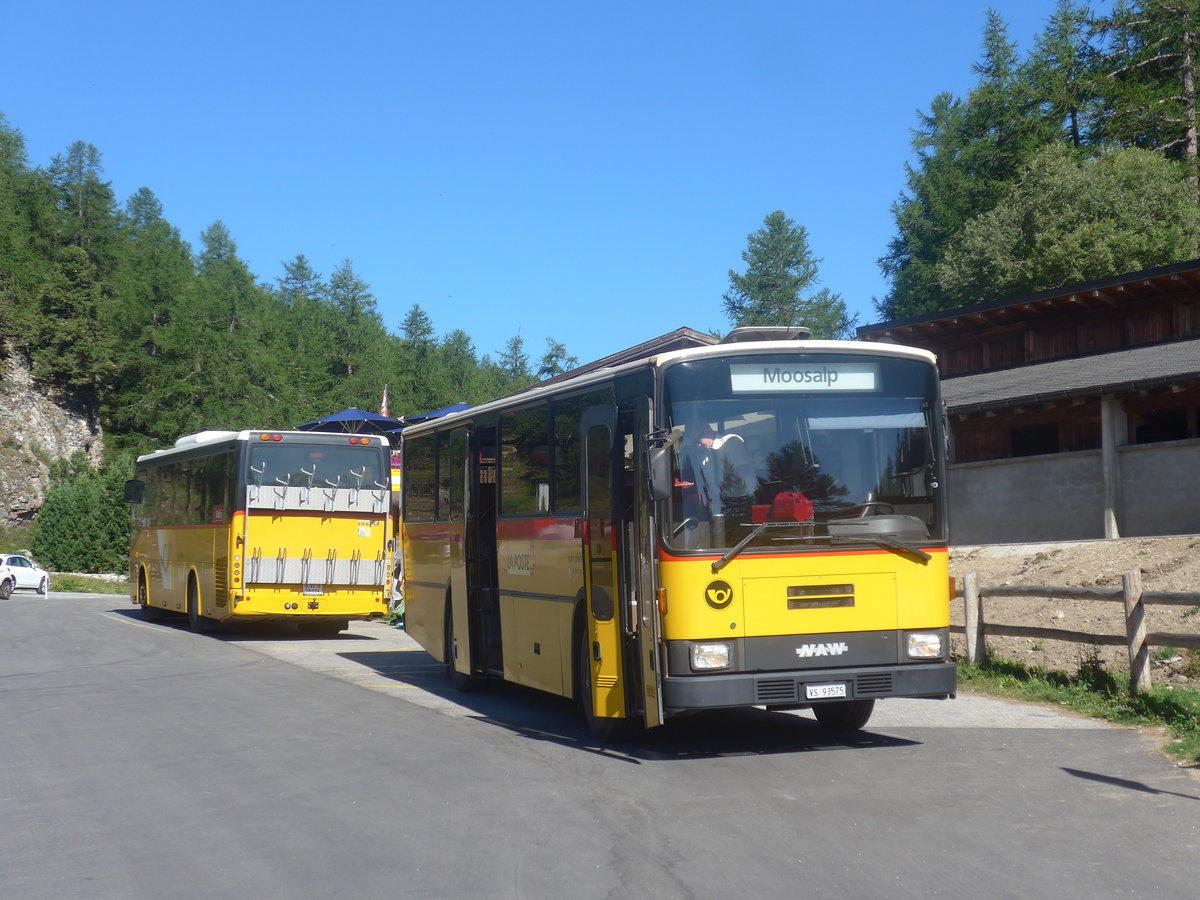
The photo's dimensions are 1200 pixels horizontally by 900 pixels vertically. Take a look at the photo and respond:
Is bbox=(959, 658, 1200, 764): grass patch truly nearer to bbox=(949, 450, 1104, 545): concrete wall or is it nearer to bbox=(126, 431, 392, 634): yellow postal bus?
bbox=(126, 431, 392, 634): yellow postal bus

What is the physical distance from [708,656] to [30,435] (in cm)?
7452

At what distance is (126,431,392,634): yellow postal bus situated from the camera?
2267 centimetres

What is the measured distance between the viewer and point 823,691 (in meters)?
9.91

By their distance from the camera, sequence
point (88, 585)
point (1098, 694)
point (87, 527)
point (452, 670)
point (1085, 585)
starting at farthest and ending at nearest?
Answer: point (87, 527), point (88, 585), point (1085, 585), point (452, 670), point (1098, 694)

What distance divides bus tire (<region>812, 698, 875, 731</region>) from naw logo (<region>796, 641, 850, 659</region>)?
134cm

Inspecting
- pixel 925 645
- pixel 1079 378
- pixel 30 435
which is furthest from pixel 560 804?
pixel 30 435

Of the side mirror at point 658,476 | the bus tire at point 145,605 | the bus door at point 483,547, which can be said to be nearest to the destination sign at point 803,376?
the side mirror at point 658,476

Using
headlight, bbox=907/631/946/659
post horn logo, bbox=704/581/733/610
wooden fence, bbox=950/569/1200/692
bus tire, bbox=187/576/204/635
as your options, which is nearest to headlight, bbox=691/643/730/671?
post horn logo, bbox=704/581/733/610

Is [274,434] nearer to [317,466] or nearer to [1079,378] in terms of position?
[317,466]

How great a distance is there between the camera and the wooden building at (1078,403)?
24703 millimetres

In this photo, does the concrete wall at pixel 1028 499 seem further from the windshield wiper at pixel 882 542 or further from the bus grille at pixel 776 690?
the bus grille at pixel 776 690

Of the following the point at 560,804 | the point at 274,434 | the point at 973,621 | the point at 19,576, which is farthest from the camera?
the point at 19,576

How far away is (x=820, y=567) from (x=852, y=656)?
73 centimetres

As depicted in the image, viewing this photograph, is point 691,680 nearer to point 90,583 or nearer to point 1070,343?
point 1070,343
